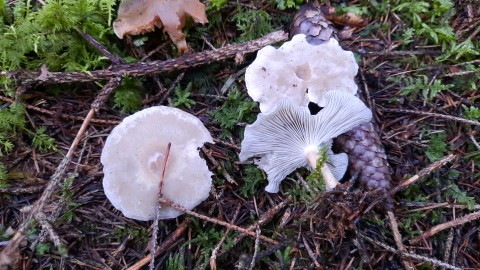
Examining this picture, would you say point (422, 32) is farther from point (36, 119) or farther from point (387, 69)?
point (36, 119)

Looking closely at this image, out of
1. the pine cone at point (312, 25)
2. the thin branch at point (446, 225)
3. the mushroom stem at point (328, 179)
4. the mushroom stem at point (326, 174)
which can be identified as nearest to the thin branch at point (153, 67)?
the pine cone at point (312, 25)

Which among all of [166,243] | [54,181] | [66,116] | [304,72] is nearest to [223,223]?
[166,243]

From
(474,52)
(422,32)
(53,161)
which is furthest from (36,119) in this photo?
(474,52)

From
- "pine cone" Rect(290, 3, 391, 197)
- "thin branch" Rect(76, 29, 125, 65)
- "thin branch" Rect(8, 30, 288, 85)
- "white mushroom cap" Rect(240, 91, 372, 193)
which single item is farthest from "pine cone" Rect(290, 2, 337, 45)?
"thin branch" Rect(76, 29, 125, 65)

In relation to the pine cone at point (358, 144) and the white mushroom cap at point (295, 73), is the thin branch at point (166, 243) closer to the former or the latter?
the white mushroom cap at point (295, 73)

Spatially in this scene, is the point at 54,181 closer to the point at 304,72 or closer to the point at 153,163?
the point at 153,163

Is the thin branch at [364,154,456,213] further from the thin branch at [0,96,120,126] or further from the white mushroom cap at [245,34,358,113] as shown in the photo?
the thin branch at [0,96,120,126]
